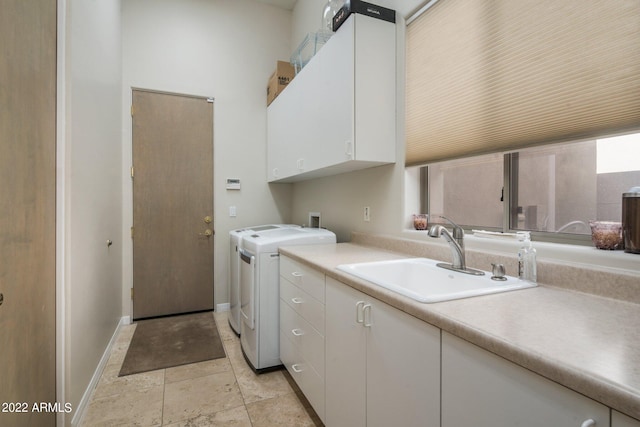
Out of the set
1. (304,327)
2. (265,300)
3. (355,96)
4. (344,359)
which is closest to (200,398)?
(265,300)

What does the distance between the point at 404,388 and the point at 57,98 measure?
189 centimetres

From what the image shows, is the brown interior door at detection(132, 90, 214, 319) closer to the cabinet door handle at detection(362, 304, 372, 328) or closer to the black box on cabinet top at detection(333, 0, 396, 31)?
the black box on cabinet top at detection(333, 0, 396, 31)

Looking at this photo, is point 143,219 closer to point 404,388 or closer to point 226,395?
point 226,395

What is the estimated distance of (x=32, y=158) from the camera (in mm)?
1191

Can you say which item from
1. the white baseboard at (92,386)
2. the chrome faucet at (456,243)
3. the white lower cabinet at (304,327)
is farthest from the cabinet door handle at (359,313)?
the white baseboard at (92,386)

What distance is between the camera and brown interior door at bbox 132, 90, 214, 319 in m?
3.04

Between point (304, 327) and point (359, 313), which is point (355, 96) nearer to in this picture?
point (359, 313)

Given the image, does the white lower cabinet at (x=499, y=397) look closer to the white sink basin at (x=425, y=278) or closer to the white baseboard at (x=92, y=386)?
the white sink basin at (x=425, y=278)

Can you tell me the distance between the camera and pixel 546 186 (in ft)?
4.57

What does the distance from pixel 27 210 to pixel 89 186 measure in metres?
0.81

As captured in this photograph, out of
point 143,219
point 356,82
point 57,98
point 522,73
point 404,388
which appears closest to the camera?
point 404,388

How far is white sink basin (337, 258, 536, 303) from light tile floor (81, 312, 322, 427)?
0.90 metres

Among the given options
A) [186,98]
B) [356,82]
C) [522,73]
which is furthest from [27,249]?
[186,98]

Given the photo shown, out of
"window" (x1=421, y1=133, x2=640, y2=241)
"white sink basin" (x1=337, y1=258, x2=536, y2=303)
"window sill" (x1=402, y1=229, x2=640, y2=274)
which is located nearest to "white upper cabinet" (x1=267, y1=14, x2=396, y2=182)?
"window" (x1=421, y1=133, x2=640, y2=241)
